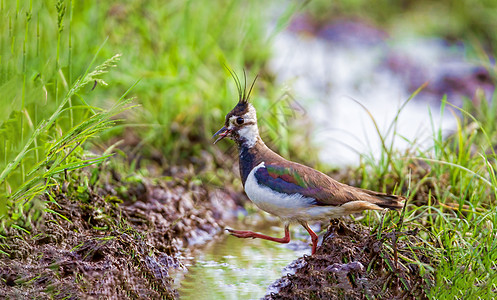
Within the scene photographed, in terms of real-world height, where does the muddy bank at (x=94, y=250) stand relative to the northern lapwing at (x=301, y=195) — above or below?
below

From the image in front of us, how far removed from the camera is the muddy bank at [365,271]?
4.02 metres

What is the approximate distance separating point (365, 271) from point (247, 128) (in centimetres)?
131

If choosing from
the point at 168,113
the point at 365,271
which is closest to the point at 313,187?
the point at 365,271

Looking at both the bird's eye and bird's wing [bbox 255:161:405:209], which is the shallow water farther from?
the bird's eye

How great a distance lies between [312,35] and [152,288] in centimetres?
790

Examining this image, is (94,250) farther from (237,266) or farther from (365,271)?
(365,271)

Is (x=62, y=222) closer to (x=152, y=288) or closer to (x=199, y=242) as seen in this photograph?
(x=152, y=288)

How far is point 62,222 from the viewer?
4.46m

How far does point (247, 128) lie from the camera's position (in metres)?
4.79

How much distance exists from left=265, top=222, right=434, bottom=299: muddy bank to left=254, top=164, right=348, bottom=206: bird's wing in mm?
265

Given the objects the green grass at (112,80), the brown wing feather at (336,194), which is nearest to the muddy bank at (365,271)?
the brown wing feather at (336,194)

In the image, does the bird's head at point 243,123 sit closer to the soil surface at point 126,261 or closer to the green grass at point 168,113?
the green grass at point 168,113

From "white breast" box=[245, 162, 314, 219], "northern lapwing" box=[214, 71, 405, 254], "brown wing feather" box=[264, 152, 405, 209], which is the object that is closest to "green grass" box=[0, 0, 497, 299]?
"brown wing feather" box=[264, 152, 405, 209]

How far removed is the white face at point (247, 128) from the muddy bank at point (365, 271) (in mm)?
926
